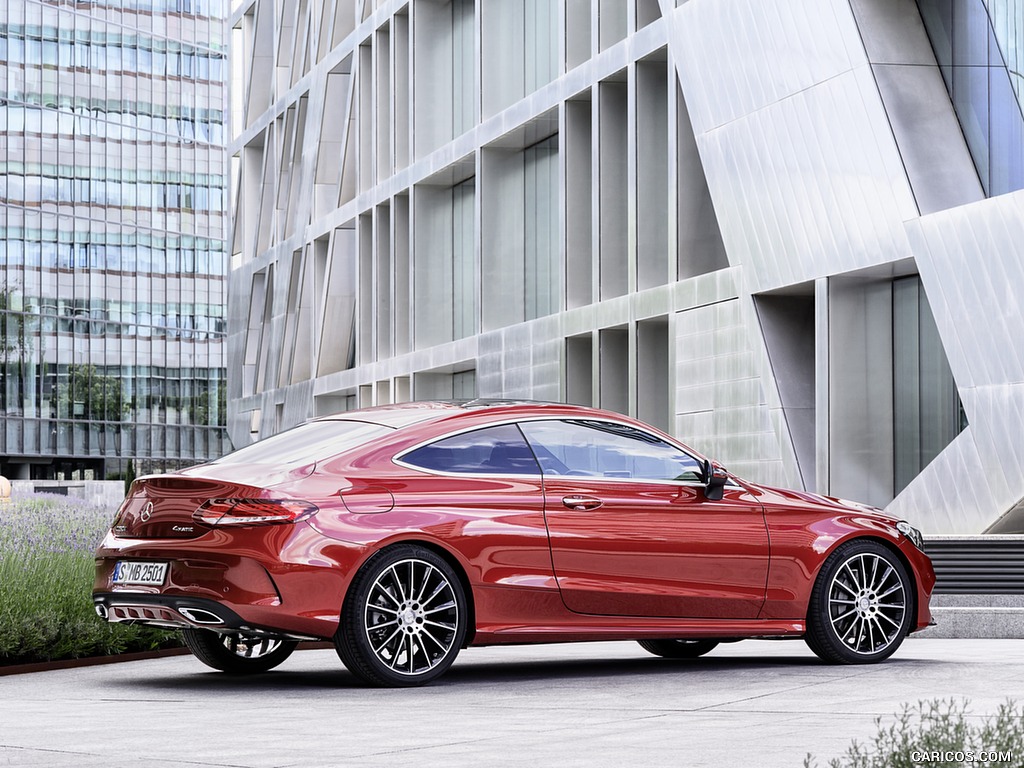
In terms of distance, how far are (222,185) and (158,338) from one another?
904 cm

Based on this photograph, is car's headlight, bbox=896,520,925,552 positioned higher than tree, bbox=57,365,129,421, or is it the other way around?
tree, bbox=57,365,129,421

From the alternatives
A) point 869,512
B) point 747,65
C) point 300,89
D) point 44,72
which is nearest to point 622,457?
point 869,512

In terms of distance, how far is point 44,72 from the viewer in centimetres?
7750

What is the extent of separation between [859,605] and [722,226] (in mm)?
11979

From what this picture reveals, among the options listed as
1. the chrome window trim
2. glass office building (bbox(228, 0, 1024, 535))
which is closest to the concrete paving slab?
the chrome window trim

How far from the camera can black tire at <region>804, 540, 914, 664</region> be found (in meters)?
9.33

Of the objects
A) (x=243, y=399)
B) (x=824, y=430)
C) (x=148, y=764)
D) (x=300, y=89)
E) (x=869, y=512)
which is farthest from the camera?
(x=243, y=399)

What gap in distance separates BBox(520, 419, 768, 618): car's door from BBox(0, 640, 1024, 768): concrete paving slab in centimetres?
45

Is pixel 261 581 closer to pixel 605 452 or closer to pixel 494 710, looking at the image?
pixel 494 710

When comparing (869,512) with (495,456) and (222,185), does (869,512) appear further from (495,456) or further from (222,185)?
(222,185)

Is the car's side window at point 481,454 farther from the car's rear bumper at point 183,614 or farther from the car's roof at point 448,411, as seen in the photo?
the car's rear bumper at point 183,614

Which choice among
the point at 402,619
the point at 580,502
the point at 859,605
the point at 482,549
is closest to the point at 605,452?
the point at 580,502

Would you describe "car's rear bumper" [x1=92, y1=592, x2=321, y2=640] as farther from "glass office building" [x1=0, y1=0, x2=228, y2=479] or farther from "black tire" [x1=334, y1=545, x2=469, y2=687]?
"glass office building" [x1=0, y1=0, x2=228, y2=479]

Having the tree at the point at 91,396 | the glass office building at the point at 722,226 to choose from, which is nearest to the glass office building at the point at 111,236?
the tree at the point at 91,396
